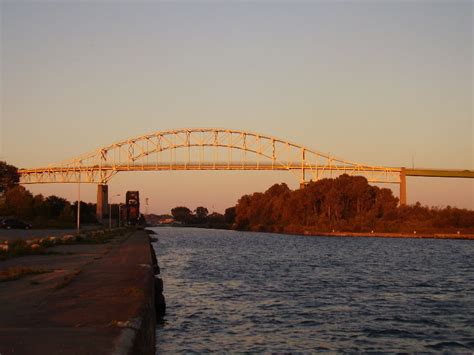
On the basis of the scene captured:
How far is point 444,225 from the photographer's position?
364 feet

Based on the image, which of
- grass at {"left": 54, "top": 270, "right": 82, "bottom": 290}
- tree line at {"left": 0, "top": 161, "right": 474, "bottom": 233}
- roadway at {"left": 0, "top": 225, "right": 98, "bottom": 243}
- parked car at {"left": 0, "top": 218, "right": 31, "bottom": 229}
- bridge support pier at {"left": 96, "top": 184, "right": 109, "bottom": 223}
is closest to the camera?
grass at {"left": 54, "top": 270, "right": 82, "bottom": 290}

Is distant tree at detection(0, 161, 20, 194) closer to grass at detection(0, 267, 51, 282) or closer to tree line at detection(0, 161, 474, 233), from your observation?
tree line at detection(0, 161, 474, 233)

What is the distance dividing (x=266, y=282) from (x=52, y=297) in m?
15.7

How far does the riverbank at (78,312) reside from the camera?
10352 mm

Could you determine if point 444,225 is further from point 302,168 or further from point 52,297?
point 52,297

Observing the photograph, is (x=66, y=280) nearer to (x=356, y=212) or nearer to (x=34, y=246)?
(x=34, y=246)

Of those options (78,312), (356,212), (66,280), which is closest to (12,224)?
(66,280)

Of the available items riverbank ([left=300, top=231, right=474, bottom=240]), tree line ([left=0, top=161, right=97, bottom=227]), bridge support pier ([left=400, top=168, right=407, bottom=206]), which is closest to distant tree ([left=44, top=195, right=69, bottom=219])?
tree line ([left=0, top=161, right=97, bottom=227])

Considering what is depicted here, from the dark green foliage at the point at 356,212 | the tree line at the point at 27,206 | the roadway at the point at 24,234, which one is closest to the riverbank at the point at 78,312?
the roadway at the point at 24,234

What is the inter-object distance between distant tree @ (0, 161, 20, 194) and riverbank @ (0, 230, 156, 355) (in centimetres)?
10115

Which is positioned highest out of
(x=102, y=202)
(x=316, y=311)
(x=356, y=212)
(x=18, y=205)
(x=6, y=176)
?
(x=6, y=176)

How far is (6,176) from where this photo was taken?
12038 centimetres

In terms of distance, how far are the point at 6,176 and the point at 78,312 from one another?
374 ft

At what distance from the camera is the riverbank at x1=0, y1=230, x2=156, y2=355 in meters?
10.4
